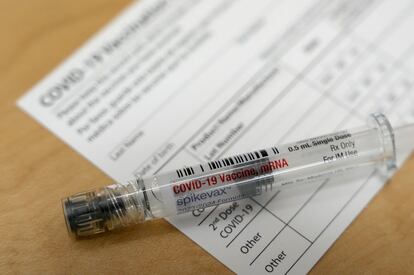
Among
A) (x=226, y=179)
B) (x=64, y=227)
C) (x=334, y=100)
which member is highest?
(x=334, y=100)

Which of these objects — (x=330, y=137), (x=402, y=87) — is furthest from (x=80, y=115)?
(x=402, y=87)

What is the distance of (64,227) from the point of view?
1.62ft

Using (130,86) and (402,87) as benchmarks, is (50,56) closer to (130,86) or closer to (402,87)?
(130,86)

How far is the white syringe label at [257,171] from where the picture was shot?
481 mm

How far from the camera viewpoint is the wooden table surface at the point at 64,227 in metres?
0.48

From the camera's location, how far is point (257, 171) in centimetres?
49

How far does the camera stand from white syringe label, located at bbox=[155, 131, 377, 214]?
1.58 ft

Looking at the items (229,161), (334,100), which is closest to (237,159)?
(229,161)

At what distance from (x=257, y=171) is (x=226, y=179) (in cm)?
3

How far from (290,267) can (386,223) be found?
0.39 ft

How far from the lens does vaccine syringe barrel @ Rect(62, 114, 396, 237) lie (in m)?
0.47

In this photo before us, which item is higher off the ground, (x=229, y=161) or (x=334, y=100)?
(x=334, y=100)

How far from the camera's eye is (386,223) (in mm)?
516

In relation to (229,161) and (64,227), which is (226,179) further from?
(64,227)
